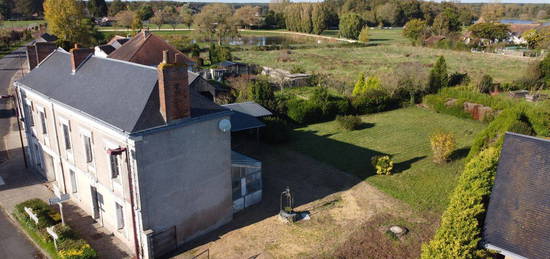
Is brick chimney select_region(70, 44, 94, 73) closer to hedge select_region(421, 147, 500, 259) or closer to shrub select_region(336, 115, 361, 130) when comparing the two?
hedge select_region(421, 147, 500, 259)

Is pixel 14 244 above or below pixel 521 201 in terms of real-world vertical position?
below

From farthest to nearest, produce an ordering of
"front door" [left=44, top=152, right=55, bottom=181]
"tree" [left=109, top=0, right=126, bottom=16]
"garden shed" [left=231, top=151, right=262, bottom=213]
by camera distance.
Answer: "tree" [left=109, top=0, right=126, bottom=16] → "front door" [left=44, top=152, right=55, bottom=181] → "garden shed" [left=231, top=151, right=262, bottom=213]

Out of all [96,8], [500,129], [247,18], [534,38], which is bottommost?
[500,129]

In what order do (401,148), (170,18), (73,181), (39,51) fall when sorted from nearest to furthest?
(73,181) < (39,51) < (401,148) < (170,18)

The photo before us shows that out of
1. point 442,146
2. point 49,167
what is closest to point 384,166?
point 442,146

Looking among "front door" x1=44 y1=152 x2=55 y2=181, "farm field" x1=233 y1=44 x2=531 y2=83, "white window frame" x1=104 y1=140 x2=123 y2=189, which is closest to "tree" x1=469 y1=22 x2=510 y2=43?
"farm field" x1=233 y1=44 x2=531 y2=83

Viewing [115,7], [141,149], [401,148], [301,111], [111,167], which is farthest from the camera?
[115,7]

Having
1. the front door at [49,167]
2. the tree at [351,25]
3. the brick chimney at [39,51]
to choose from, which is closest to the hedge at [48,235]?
the front door at [49,167]

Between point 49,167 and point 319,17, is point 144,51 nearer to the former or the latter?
point 49,167

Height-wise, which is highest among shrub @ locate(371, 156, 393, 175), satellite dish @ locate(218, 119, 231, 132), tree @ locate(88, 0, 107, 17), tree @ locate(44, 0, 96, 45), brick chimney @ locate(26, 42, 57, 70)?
tree @ locate(88, 0, 107, 17)
